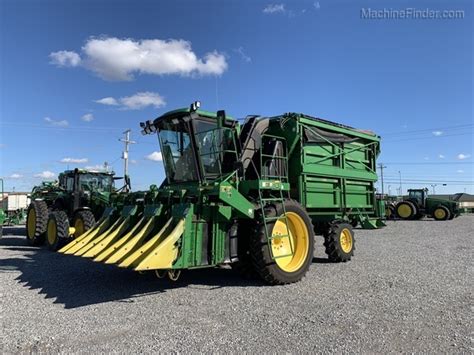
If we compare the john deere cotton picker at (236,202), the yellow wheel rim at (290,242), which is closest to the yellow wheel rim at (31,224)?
the john deere cotton picker at (236,202)

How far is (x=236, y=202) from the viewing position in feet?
22.3

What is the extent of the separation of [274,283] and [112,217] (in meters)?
3.27

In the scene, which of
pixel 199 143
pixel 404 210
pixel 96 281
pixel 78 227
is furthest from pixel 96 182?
pixel 404 210

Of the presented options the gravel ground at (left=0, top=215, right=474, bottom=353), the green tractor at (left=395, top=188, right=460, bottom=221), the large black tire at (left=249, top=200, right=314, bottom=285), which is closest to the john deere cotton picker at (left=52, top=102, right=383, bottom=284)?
the large black tire at (left=249, top=200, right=314, bottom=285)

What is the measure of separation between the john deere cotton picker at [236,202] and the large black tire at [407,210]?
21400 millimetres

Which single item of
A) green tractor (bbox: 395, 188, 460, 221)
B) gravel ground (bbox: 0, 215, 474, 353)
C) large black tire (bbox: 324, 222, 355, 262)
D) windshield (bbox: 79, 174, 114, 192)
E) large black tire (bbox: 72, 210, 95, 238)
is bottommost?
gravel ground (bbox: 0, 215, 474, 353)

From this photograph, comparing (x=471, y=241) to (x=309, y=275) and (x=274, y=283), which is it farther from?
(x=274, y=283)

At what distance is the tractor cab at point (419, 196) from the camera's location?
30.2 metres

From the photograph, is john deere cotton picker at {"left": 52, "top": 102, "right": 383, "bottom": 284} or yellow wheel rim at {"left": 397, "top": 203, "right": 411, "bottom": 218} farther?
yellow wheel rim at {"left": 397, "top": 203, "right": 411, "bottom": 218}

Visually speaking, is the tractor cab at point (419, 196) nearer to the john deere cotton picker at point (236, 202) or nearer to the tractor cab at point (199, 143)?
the john deere cotton picker at point (236, 202)

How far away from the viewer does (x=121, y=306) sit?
5.78 metres

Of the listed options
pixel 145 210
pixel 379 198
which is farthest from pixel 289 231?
pixel 379 198

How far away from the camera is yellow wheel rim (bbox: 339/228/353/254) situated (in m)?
9.77

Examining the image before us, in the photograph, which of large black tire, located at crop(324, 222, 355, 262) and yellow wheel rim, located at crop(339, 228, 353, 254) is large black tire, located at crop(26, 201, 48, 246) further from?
yellow wheel rim, located at crop(339, 228, 353, 254)
